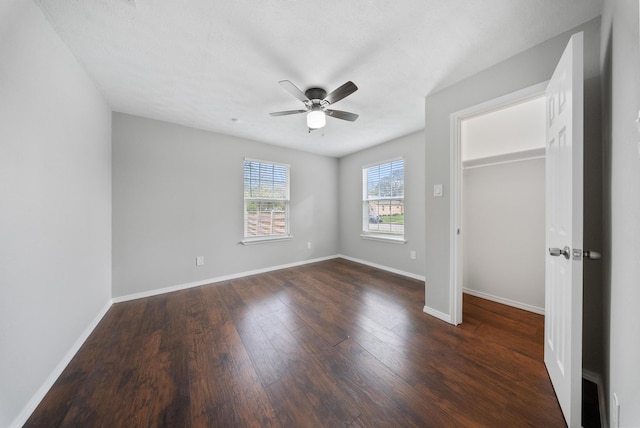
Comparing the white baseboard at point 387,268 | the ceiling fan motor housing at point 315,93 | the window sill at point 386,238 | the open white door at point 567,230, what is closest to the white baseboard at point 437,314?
the open white door at point 567,230

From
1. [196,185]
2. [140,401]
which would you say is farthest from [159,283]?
[140,401]

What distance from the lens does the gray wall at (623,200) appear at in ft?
2.41

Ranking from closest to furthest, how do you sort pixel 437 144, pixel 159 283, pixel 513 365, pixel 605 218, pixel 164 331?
pixel 605 218, pixel 513 365, pixel 164 331, pixel 437 144, pixel 159 283

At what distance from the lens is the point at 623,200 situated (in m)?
0.90

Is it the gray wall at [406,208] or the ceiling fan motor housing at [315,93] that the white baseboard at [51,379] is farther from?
the gray wall at [406,208]

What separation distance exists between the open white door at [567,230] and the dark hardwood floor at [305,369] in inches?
9.8

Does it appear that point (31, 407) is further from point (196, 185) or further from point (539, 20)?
point (539, 20)

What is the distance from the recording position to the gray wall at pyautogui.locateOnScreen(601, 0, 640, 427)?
0.73m

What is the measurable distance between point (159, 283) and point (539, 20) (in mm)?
4595

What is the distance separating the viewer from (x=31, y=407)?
3.92ft

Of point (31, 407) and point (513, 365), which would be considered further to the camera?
point (513, 365)

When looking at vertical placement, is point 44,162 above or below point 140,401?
above

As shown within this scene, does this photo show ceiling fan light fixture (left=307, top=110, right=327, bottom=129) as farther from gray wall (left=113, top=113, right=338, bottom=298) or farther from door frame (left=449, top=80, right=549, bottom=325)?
gray wall (left=113, top=113, right=338, bottom=298)

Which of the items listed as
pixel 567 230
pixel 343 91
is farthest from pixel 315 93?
pixel 567 230
